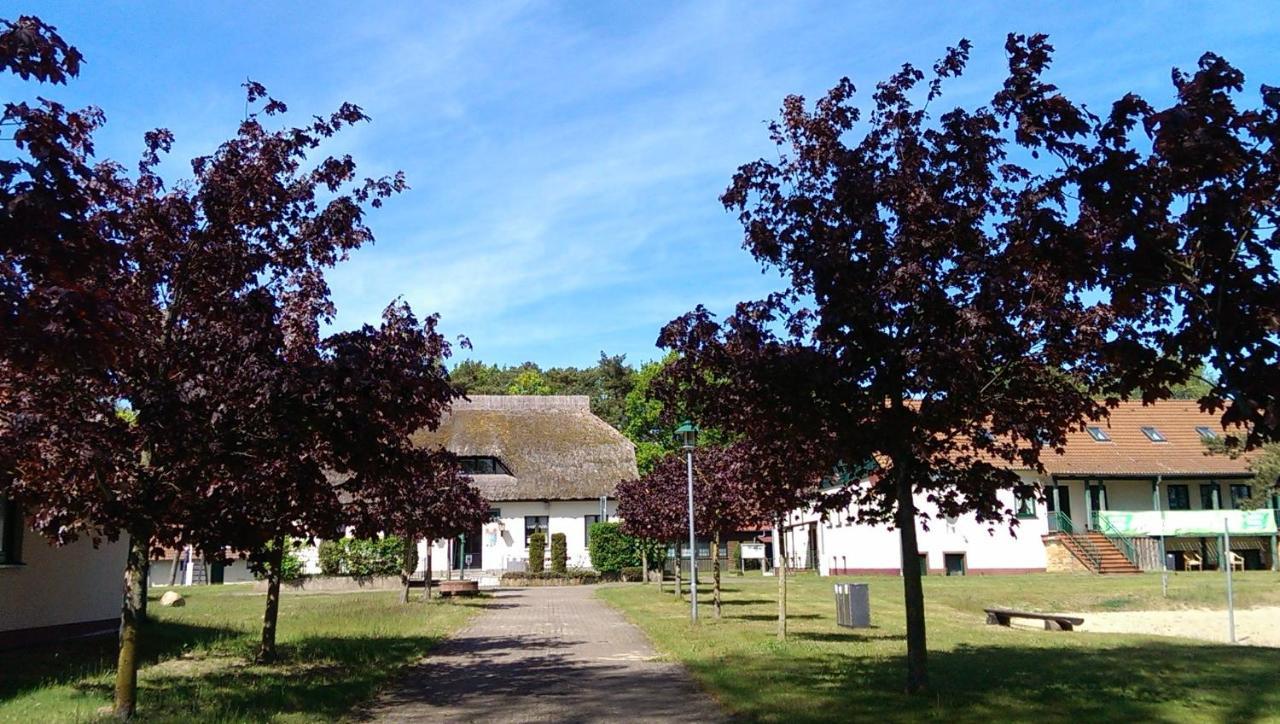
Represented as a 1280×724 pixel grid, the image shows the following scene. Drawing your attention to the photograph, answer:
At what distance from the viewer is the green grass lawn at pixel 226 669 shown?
9.98m

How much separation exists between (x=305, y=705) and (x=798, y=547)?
154ft

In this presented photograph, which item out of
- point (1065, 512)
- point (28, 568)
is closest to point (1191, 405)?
point (1065, 512)

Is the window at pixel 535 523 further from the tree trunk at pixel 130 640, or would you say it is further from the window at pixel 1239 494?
the tree trunk at pixel 130 640

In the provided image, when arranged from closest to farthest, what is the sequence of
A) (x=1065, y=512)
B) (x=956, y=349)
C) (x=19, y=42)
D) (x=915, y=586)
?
(x=19, y=42) < (x=956, y=349) < (x=915, y=586) < (x=1065, y=512)

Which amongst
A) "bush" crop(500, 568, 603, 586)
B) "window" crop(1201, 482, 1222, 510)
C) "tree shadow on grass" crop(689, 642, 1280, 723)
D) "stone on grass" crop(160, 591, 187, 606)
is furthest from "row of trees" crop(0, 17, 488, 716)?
"window" crop(1201, 482, 1222, 510)

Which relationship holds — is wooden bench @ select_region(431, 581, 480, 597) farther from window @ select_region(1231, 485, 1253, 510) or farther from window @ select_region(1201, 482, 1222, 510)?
window @ select_region(1231, 485, 1253, 510)

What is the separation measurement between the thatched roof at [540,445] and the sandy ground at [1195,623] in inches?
1101

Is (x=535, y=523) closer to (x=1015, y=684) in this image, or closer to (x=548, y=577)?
(x=548, y=577)

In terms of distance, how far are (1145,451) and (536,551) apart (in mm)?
28162

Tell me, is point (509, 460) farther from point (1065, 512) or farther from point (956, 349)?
point (956, 349)

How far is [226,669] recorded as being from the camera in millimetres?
13227

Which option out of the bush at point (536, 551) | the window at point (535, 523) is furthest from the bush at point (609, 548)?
the window at point (535, 523)

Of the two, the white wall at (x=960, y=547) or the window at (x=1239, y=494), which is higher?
the window at (x=1239, y=494)

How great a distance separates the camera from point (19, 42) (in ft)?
20.3
